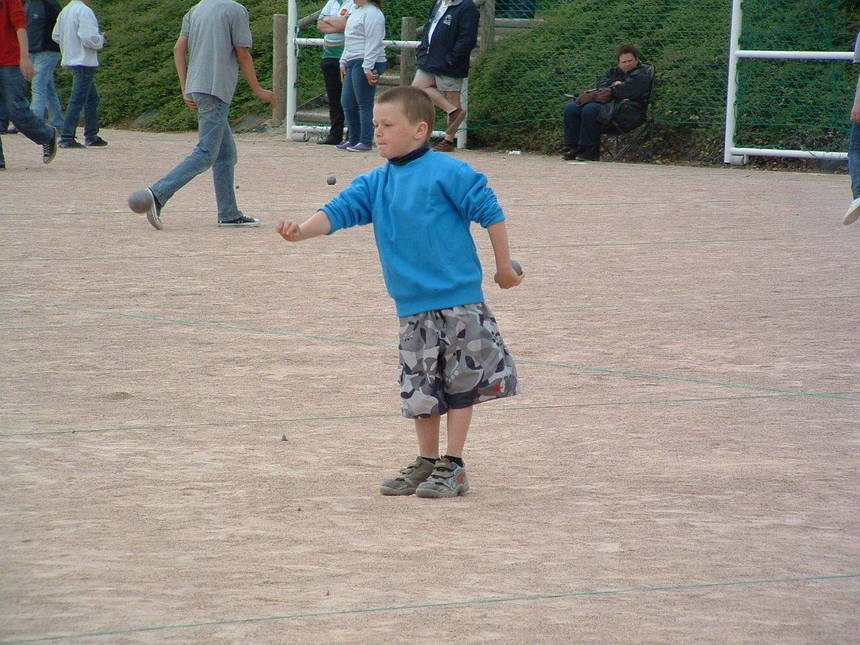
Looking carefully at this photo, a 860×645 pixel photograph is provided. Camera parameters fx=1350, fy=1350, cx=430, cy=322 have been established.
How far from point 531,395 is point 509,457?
0.83 metres

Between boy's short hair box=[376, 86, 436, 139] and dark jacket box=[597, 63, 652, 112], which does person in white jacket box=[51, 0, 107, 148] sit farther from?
boy's short hair box=[376, 86, 436, 139]

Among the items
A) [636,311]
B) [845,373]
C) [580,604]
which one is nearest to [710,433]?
[845,373]

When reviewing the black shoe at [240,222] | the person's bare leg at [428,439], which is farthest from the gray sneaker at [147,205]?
the person's bare leg at [428,439]

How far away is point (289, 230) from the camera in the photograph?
4195mm

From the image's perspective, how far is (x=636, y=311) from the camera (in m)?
7.07

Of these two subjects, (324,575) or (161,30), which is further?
(161,30)

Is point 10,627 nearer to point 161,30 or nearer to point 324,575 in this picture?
point 324,575

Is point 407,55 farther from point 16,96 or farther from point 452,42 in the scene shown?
point 16,96

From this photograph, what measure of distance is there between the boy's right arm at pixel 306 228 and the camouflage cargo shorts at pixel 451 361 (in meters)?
0.39

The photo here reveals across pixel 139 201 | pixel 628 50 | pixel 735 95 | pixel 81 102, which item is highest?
pixel 628 50

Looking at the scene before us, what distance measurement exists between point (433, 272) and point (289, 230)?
0.47 m

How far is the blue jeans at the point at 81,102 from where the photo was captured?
17188mm

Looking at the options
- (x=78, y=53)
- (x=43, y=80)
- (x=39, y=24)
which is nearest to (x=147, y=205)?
(x=78, y=53)

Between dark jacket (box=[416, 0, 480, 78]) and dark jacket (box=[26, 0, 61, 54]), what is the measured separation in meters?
4.94
